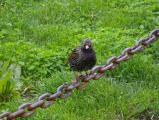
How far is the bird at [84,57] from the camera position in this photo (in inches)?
198

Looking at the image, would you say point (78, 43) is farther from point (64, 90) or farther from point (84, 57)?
point (64, 90)

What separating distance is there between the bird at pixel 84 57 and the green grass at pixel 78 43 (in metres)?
0.34

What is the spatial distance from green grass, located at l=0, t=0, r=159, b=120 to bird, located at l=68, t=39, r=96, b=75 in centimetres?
34

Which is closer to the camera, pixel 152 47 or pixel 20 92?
pixel 20 92

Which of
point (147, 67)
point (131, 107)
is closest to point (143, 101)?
point (131, 107)

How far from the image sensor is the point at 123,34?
7031 millimetres

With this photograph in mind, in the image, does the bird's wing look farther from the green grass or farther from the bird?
the green grass

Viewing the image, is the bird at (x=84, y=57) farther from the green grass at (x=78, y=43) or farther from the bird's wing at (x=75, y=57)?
the green grass at (x=78, y=43)

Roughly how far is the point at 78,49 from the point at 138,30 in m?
2.14

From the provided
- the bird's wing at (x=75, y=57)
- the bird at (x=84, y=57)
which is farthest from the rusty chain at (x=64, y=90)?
the bird's wing at (x=75, y=57)

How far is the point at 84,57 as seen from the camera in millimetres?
5047

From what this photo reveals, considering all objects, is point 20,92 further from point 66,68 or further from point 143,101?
point 143,101

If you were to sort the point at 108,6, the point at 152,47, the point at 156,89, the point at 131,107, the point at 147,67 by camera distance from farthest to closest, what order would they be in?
the point at 108,6 → the point at 152,47 → the point at 147,67 → the point at 156,89 → the point at 131,107

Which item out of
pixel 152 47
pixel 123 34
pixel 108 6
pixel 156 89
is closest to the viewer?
pixel 156 89
